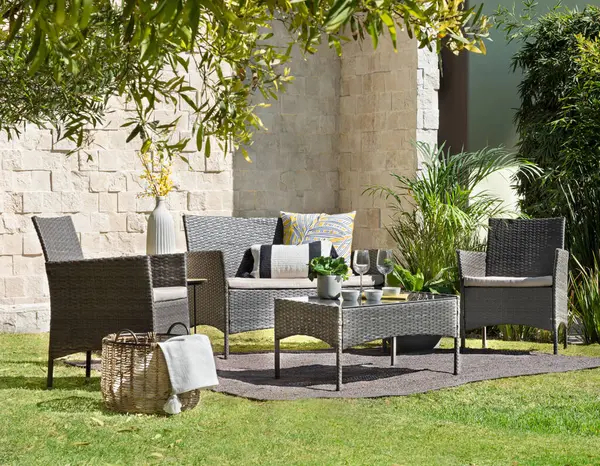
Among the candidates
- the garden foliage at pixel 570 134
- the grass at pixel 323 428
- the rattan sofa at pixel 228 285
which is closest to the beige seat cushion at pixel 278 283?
the rattan sofa at pixel 228 285

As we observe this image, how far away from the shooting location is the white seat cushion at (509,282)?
6.18m

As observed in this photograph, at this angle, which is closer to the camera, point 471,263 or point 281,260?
point 471,263

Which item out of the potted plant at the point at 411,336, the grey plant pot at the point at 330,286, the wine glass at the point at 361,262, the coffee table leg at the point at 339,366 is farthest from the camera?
the potted plant at the point at 411,336

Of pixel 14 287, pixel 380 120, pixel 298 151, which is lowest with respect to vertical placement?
pixel 14 287

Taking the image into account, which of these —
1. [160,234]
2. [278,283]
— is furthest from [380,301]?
[160,234]

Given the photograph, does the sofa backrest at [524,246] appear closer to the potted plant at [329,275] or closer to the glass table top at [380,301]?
the glass table top at [380,301]

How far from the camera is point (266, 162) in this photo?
8.91 m

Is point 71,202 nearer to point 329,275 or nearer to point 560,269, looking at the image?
point 329,275

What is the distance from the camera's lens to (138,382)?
4.35m

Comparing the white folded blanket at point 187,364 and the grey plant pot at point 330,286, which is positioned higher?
the grey plant pot at point 330,286

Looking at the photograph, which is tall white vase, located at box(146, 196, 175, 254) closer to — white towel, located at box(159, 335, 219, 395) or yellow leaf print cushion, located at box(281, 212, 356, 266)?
yellow leaf print cushion, located at box(281, 212, 356, 266)

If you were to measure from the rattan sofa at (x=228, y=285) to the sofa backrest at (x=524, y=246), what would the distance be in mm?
866

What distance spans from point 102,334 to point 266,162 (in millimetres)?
4240

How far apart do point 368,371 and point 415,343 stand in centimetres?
80
